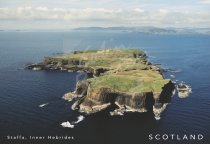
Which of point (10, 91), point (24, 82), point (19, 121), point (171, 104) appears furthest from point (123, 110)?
point (24, 82)

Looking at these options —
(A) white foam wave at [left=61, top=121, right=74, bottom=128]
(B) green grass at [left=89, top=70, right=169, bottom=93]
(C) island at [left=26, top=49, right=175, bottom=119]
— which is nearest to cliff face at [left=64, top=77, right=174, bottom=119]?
(C) island at [left=26, top=49, right=175, bottom=119]

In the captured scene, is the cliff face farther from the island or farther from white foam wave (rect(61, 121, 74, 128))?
white foam wave (rect(61, 121, 74, 128))

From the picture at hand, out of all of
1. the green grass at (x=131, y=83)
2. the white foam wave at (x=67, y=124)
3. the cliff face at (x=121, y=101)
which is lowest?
the white foam wave at (x=67, y=124)

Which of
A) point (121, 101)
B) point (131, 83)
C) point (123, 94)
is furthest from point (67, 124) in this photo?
point (131, 83)

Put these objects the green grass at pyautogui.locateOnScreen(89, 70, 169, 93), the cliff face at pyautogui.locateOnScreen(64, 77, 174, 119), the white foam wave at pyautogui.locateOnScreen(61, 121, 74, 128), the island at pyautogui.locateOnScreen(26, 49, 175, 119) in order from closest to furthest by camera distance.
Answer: the white foam wave at pyautogui.locateOnScreen(61, 121, 74, 128) → the cliff face at pyautogui.locateOnScreen(64, 77, 174, 119) → the island at pyautogui.locateOnScreen(26, 49, 175, 119) → the green grass at pyautogui.locateOnScreen(89, 70, 169, 93)

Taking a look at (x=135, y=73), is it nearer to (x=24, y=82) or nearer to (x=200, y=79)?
(x=200, y=79)

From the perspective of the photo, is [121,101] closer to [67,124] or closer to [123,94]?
[123,94]

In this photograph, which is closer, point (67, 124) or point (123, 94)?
point (67, 124)

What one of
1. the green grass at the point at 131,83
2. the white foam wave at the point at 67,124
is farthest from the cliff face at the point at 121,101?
the white foam wave at the point at 67,124

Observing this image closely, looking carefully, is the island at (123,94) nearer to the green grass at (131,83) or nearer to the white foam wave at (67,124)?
the green grass at (131,83)

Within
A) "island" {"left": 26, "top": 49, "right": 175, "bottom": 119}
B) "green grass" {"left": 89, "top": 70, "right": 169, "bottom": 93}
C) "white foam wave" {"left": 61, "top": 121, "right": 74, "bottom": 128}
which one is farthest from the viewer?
"green grass" {"left": 89, "top": 70, "right": 169, "bottom": 93}

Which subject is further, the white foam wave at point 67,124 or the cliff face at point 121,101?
the cliff face at point 121,101
